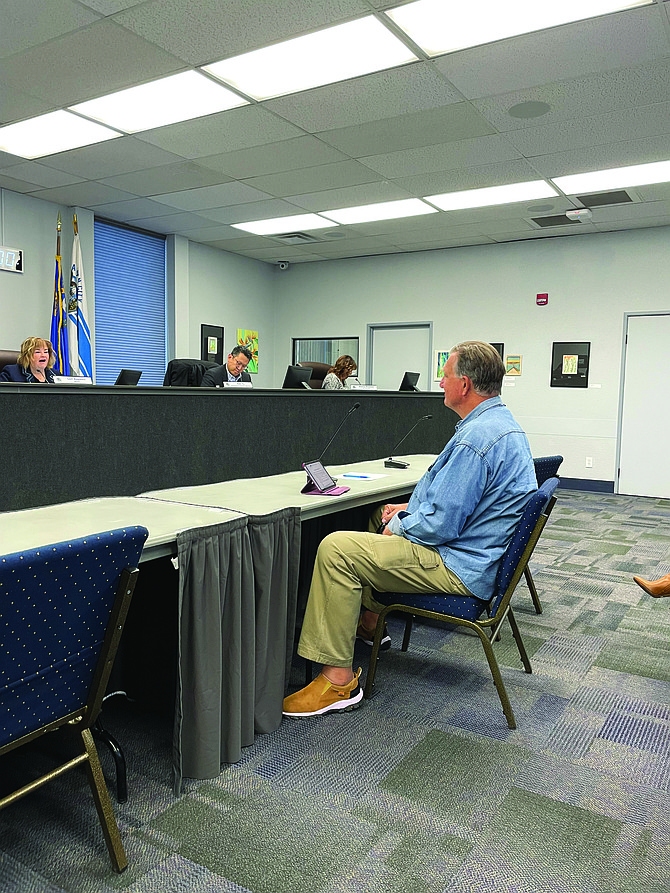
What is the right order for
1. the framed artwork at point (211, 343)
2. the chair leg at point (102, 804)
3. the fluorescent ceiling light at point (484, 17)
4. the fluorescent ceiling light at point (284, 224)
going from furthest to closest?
the framed artwork at point (211, 343)
the fluorescent ceiling light at point (284, 224)
the fluorescent ceiling light at point (484, 17)
the chair leg at point (102, 804)

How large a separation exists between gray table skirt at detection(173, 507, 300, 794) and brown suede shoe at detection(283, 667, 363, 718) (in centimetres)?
9

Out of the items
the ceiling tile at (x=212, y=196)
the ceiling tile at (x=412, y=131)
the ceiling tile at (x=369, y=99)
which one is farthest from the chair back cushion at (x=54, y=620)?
the ceiling tile at (x=212, y=196)

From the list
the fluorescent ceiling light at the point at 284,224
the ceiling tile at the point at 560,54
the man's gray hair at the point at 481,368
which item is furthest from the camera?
the fluorescent ceiling light at the point at 284,224

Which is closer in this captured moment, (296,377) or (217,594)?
(217,594)

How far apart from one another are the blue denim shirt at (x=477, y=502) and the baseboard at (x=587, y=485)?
530 cm

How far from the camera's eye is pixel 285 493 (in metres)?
2.42

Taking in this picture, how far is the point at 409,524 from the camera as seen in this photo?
211 cm

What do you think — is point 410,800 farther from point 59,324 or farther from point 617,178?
point 59,324

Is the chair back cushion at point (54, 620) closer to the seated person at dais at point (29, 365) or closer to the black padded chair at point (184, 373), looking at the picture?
the seated person at dais at point (29, 365)

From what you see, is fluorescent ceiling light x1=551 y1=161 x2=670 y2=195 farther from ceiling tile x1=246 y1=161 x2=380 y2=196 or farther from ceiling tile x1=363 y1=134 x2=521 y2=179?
ceiling tile x1=246 y1=161 x2=380 y2=196

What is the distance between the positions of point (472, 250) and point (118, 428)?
19.6ft

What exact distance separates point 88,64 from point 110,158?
1.45 meters

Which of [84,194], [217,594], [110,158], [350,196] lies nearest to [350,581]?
[217,594]

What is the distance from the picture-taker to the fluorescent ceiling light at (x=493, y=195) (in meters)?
5.26
